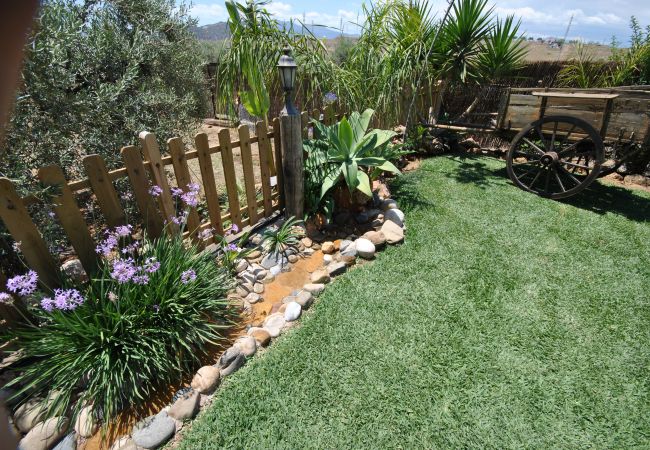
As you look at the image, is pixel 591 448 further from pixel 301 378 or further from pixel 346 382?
pixel 301 378

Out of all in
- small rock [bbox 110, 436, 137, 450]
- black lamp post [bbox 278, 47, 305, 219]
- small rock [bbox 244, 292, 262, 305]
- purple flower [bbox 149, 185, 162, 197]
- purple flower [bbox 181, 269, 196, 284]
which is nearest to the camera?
small rock [bbox 110, 436, 137, 450]

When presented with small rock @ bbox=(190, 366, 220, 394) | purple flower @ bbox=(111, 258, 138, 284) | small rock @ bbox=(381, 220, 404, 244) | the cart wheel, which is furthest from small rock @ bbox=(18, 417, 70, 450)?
the cart wheel

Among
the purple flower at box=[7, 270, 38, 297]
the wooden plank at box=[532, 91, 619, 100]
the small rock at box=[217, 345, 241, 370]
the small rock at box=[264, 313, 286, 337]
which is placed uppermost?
the wooden plank at box=[532, 91, 619, 100]

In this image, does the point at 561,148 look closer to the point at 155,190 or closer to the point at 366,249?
the point at 366,249

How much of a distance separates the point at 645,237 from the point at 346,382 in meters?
3.90

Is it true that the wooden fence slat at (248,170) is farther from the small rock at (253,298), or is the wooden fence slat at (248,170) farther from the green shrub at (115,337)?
the green shrub at (115,337)

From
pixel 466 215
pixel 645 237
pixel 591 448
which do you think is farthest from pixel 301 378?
pixel 645 237

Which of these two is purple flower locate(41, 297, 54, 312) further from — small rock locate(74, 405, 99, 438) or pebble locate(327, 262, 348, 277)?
pebble locate(327, 262, 348, 277)

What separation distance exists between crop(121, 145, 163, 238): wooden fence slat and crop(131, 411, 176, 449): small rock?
136cm

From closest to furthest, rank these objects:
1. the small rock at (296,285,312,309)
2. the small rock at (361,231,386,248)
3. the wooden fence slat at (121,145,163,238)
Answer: the wooden fence slat at (121,145,163,238)
the small rock at (296,285,312,309)
the small rock at (361,231,386,248)

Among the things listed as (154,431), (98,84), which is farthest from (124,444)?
(98,84)

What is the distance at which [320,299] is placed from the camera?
2752 millimetres

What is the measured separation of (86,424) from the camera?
180 cm

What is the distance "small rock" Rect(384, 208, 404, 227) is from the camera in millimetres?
3697
